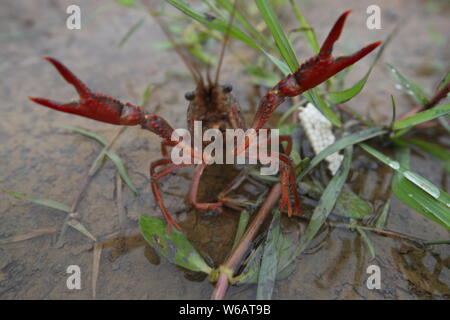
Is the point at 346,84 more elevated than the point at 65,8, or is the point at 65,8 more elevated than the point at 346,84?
the point at 65,8

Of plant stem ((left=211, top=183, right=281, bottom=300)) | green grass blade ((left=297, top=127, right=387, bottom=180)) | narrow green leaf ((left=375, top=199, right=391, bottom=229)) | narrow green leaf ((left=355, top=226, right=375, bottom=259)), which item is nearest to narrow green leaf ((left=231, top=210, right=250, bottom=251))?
plant stem ((left=211, top=183, right=281, bottom=300))

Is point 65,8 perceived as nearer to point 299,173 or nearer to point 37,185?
point 37,185

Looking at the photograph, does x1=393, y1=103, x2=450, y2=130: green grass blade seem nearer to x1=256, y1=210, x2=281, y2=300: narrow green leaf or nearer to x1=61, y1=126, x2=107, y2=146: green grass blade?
x1=256, y1=210, x2=281, y2=300: narrow green leaf

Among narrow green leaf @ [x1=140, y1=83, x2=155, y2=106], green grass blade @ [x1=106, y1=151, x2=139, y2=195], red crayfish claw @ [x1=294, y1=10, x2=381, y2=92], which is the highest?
narrow green leaf @ [x1=140, y1=83, x2=155, y2=106]

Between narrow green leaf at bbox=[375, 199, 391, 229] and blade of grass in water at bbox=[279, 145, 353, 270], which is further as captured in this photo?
narrow green leaf at bbox=[375, 199, 391, 229]

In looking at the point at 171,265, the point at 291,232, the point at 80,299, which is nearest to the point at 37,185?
the point at 80,299

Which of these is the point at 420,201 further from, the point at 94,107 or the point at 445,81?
the point at 94,107
